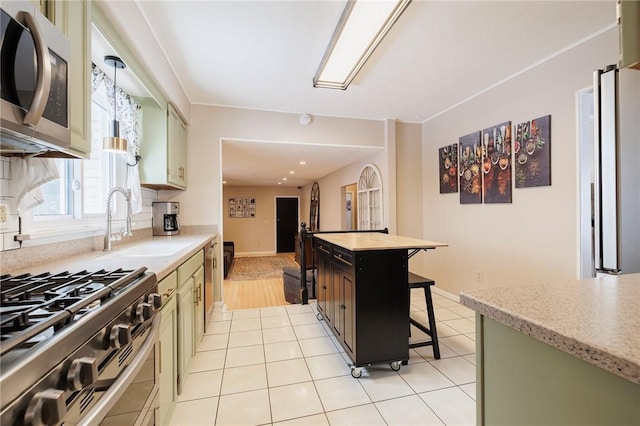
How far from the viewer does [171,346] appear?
1.55m

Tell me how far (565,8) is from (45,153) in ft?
10.1

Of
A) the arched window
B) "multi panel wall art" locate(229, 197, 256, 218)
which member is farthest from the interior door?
the arched window

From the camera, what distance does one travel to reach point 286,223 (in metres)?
9.33

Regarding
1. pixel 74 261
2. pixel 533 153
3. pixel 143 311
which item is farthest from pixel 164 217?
pixel 533 153

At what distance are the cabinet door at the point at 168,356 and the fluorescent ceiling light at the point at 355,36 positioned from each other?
2024mm

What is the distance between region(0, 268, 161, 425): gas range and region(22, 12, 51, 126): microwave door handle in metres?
0.54

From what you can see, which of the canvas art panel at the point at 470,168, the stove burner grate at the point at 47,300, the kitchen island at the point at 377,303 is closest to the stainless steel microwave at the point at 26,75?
the stove burner grate at the point at 47,300

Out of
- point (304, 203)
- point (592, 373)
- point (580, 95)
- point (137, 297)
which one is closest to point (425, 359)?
point (592, 373)

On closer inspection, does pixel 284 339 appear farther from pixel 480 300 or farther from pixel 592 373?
pixel 592 373

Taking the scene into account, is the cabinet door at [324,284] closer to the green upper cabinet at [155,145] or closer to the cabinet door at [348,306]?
the cabinet door at [348,306]

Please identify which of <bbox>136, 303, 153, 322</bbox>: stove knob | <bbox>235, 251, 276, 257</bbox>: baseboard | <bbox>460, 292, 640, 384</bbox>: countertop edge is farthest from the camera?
<bbox>235, 251, 276, 257</bbox>: baseboard

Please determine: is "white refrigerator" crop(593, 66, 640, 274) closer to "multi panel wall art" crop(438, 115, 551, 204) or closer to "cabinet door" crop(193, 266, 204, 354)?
"multi panel wall art" crop(438, 115, 551, 204)

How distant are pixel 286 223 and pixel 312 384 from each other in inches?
297

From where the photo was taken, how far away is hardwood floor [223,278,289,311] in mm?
3785
